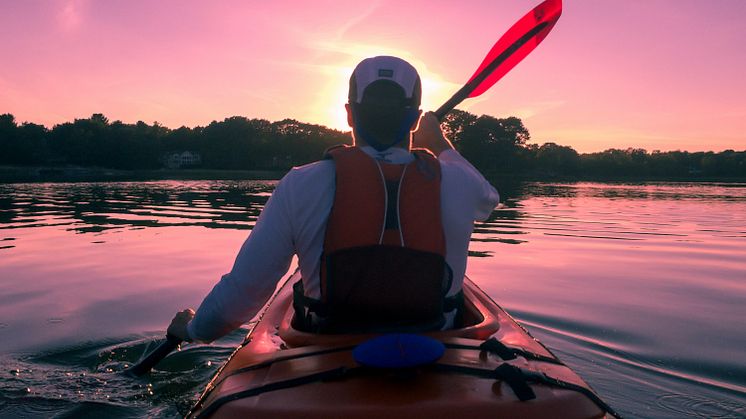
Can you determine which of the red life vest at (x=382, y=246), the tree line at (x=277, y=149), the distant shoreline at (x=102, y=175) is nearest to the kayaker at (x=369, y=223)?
the red life vest at (x=382, y=246)

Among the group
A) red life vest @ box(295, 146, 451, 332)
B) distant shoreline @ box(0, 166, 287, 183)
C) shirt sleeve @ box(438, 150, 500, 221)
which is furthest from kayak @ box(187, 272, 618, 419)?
distant shoreline @ box(0, 166, 287, 183)

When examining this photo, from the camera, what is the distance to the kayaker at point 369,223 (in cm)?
209

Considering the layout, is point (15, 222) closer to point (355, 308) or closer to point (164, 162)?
point (355, 308)

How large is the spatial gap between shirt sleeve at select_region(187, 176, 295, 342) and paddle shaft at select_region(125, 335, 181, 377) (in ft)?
2.37

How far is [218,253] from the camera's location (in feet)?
30.9

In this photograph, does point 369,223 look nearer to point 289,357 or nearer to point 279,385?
point 289,357

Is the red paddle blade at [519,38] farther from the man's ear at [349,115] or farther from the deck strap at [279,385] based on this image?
the deck strap at [279,385]

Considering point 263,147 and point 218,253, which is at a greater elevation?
point 263,147

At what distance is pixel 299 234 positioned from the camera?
7.01 ft

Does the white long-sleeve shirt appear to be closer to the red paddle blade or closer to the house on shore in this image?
the red paddle blade

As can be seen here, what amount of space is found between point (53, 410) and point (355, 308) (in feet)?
8.22

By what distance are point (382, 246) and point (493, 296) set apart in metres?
4.99

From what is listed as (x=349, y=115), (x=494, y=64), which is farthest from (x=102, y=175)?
(x=349, y=115)

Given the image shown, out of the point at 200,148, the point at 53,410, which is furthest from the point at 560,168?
the point at 53,410
